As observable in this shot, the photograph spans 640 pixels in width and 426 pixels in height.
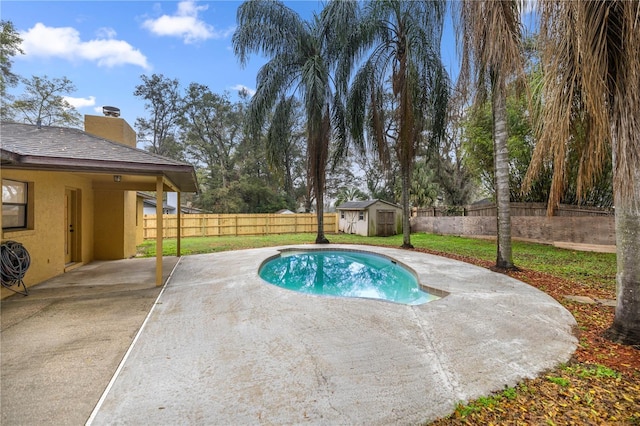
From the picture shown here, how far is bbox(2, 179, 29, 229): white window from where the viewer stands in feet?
15.8

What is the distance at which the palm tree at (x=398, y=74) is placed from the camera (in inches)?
384

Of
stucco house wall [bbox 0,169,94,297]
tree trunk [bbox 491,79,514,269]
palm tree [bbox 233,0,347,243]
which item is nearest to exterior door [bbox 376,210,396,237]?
palm tree [bbox 233,0,347,243]

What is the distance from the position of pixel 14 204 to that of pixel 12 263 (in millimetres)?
1204

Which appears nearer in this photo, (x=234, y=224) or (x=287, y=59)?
(x=287, y=59)

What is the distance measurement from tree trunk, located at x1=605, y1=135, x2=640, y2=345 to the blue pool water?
96.1 inches

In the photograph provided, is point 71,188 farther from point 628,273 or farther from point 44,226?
point 628,273

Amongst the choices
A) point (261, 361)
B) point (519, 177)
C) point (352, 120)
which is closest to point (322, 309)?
point (261, 361)

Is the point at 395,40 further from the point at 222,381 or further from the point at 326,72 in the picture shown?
the point at 222,381

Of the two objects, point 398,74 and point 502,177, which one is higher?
point 398,74

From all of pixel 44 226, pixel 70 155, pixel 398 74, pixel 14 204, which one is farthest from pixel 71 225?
pixel 398 74

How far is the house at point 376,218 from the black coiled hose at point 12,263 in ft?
44.6

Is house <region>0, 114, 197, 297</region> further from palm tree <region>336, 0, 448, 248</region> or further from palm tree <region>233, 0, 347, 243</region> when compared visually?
palm tree <region>336, 0, 448, 248</region>

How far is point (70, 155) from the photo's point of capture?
15.1ft

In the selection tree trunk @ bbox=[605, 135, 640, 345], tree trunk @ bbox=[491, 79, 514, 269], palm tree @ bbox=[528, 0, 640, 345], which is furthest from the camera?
tree trunk @ bbox=[491, 79, 514, 269]
